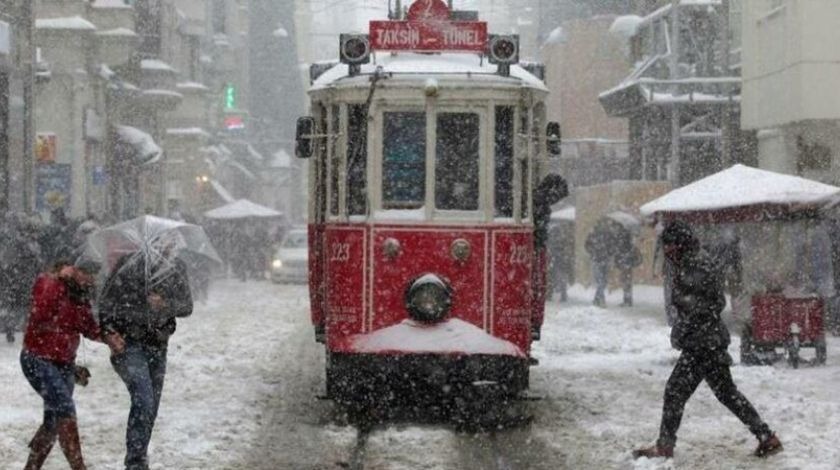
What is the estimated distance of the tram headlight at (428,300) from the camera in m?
12.8

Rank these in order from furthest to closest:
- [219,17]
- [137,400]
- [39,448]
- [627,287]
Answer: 1. [219,17]
2. [627,287]
3. [137,400]
4. [39,448]

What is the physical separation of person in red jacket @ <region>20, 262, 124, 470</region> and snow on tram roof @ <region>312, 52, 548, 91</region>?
4.25 meters

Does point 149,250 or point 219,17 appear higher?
point 219,17

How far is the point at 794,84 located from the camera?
25578mm

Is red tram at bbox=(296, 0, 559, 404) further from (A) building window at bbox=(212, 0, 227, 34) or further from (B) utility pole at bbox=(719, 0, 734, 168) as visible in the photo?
(A) building window at bbox=(212, 0, 227, 34)

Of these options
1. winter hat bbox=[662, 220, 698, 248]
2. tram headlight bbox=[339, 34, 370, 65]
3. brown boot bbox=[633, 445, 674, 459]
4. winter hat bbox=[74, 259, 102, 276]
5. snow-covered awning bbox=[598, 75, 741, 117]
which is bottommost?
brown boot bbox=[633, 445, 674, 459]

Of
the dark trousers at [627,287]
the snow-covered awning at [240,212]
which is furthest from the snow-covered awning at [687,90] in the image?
the snow-covered awning at [240,212]

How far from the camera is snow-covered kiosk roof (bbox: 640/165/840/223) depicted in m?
18.2

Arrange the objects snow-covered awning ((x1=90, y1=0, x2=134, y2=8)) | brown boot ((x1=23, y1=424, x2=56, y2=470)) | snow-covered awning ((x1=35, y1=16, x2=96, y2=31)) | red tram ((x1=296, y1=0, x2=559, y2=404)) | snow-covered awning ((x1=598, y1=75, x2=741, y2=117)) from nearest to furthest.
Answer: brown boot ((x1=23, y1=424, x2=56, y2=470)) → red tram ((x1=296, y1=0, x2=559, y2=404)) → snow-covered awning ((x1=35, y1=16, x2=96, y2=31)) → snow-covered awning ((x1=598, y1=75, x2=741, y2=117)) → snow-covered awning ((x1=90, y1=0, x2=134, y2=8))

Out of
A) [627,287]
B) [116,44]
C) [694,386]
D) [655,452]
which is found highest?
[116,44]

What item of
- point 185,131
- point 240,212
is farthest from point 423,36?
point 185,131

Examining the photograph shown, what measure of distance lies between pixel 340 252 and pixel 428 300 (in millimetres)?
883

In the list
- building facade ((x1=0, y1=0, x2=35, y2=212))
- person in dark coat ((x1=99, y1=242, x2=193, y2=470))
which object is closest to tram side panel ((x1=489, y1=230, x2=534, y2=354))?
person in dark coat ((x1=99, y1=242, x2=193, y2=470))

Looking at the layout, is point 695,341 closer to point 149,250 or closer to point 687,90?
point 149,250
